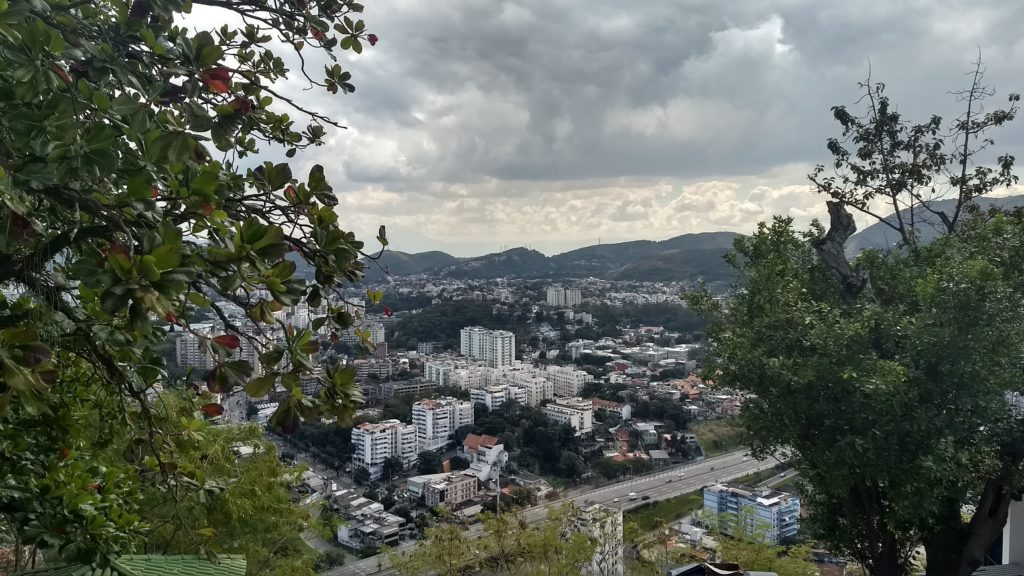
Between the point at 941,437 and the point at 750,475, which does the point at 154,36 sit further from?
the point at 750,475

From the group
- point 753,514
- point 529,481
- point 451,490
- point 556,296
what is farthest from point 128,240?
point 556,296

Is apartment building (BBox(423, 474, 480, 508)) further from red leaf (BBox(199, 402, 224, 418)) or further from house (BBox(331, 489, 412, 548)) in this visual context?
red leaf (BBox(199, 402, 224, 418))

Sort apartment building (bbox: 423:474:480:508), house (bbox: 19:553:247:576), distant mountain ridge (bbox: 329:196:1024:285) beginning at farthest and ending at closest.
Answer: distant mountain ridge (bbox: 329:196:1024:285), apartment building (bbox: 423:474:480:508), house (bbox: 19:553:247:576)

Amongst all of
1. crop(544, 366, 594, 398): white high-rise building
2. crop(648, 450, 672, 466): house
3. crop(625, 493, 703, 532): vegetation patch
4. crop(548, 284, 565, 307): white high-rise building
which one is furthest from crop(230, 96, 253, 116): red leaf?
crop(548, 284, 565, 307): white high-rise building

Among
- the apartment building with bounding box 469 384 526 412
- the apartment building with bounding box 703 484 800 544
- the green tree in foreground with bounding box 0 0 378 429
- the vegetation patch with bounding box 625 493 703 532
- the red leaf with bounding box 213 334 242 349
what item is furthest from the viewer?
the apartment building with bounding box 469 384 526 412

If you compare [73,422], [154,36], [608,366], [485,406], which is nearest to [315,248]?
[154,36]

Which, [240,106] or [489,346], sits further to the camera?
[489,346]

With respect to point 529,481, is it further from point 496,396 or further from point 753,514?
point 753,514

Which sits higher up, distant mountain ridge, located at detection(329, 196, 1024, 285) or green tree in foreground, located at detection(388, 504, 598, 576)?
distant mountain ridge, located at detection(329, 196, 1024, 285)
